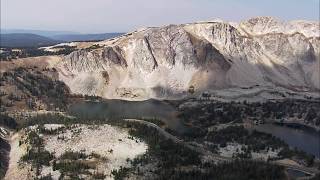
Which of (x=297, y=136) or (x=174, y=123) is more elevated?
(x=174, y=123)

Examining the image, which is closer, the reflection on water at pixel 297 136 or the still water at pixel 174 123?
the reflection on water at pixel 297 136

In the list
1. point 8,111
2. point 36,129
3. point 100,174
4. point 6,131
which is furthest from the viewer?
point 8,111

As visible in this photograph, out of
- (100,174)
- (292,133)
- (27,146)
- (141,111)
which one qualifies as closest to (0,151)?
(27,146)

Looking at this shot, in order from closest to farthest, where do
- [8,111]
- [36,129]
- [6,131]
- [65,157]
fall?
[65,157] < [36,129] < [6,131] < [8,111]

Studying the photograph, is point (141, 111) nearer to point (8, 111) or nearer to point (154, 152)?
point (8, 111)

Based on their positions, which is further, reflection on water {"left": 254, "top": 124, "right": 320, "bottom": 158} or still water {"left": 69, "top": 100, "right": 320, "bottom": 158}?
still water {"left": 69, "top": 100, "right": 320, "bottom": 158}

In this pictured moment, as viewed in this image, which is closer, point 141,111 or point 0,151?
point 0,151

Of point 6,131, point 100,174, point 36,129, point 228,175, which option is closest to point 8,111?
point 6,131

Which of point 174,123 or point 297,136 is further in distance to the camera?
point 174,123
